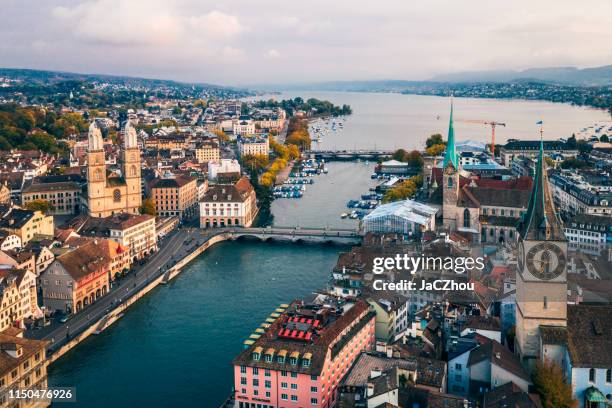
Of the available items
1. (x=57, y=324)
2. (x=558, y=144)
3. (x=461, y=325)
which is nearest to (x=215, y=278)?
(x=57, y=324)

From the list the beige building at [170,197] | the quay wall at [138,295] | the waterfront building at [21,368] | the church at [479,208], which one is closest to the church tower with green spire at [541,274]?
the waterfront building at [21,368]

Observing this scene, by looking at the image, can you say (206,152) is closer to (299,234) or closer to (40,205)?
(40,205)

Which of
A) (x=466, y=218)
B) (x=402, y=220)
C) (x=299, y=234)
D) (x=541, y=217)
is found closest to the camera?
(x=541, y=217)

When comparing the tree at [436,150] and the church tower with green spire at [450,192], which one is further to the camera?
the tree at [436,150]

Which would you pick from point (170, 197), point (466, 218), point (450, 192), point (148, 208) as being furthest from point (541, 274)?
point (170, 197)

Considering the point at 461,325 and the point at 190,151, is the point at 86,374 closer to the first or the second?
the point at 461,325

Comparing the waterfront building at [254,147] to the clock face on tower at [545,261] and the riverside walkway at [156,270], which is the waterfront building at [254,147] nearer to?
the riverside walkway at [156,270]
